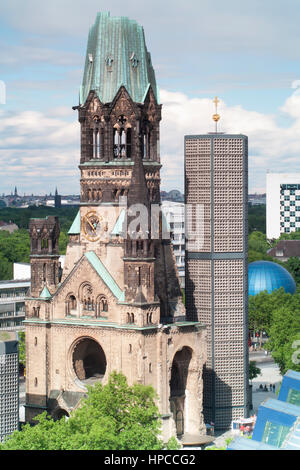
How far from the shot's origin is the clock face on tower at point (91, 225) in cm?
11231

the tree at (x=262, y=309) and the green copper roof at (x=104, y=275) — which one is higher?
the green copper roof at (x=104, y=275)

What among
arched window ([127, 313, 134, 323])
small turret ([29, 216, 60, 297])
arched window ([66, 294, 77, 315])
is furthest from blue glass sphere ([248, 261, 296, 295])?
arched window ([127, 313, 134, 323])

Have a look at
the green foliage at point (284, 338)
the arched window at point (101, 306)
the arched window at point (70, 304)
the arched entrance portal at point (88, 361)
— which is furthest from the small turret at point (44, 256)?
the green foliage at point (284, 338)

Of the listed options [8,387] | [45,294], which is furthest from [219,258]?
[8,387]

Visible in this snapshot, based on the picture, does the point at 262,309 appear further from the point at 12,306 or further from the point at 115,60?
the point at 115,60

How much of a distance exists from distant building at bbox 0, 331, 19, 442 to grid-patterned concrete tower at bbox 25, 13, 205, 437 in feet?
35.3

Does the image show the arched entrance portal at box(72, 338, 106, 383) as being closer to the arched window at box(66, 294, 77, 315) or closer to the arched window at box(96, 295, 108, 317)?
the arched window at box(66, 294, 77, 315)

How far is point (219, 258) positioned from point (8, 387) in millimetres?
28547

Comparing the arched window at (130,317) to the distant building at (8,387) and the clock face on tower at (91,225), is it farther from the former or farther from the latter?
the distant building at (8,387)

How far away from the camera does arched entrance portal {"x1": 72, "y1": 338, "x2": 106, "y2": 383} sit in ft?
365

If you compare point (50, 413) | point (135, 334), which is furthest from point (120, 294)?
point (50, 413)

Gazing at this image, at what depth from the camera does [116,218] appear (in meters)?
112

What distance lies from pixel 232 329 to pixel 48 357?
18.7 meters

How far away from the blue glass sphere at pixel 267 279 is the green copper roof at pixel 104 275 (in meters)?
81.4
